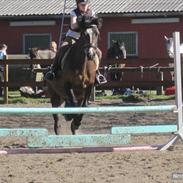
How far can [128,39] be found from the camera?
102ft

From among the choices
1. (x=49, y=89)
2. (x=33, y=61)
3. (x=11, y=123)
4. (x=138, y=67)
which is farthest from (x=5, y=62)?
(x=49, y=89)

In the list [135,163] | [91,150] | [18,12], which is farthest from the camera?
[18,12]

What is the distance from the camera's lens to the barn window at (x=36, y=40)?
31.8 meters

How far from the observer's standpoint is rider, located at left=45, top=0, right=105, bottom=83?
10.9 metres

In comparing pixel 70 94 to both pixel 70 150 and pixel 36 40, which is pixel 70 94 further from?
pixel 36 40

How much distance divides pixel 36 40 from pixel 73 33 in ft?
67.8

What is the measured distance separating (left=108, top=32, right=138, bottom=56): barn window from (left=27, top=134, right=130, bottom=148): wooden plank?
→ 2194 cm

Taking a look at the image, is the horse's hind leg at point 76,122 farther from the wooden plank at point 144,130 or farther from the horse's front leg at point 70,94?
the wooden plank at point 144,130

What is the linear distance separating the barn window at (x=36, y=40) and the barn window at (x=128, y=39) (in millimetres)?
3242

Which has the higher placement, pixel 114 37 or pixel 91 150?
pixel 114 37

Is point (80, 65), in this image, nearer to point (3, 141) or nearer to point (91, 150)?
point (3, 141)

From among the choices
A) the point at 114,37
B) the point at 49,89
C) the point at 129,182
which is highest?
the point at 114,37

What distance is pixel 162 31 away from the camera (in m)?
30.2

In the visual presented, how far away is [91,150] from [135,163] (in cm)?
100
